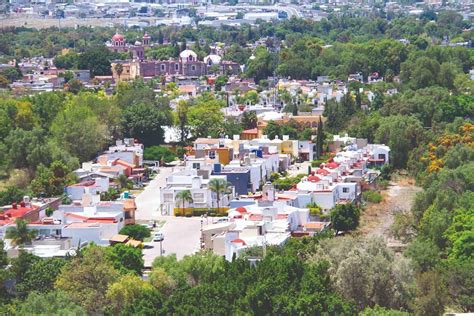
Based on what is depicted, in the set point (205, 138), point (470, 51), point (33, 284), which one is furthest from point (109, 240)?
point (470, 51)

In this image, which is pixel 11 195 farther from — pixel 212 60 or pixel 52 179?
→ pixel 212 60

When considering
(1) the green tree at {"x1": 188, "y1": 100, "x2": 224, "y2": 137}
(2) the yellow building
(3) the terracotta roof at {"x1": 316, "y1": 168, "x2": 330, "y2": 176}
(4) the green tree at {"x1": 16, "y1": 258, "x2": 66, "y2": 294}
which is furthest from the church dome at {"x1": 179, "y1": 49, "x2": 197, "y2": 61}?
(4) the green tree at {"x1": 16, "y1": 258, "x2": 66, "y2": 294}

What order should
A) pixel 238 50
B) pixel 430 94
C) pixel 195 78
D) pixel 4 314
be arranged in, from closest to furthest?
pixel 4 314, pixel 430 94, pixel 195 78, pixel 238 50

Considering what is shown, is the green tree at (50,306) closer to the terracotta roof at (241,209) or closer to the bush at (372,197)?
the terracotta roof at (241,209)

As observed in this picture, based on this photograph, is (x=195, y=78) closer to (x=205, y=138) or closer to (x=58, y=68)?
(x=58, y=68)

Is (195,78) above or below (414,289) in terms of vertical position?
below

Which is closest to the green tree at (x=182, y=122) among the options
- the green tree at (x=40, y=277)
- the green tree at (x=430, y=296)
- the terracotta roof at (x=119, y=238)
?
the terracotta roof at (x=119, y=238)
